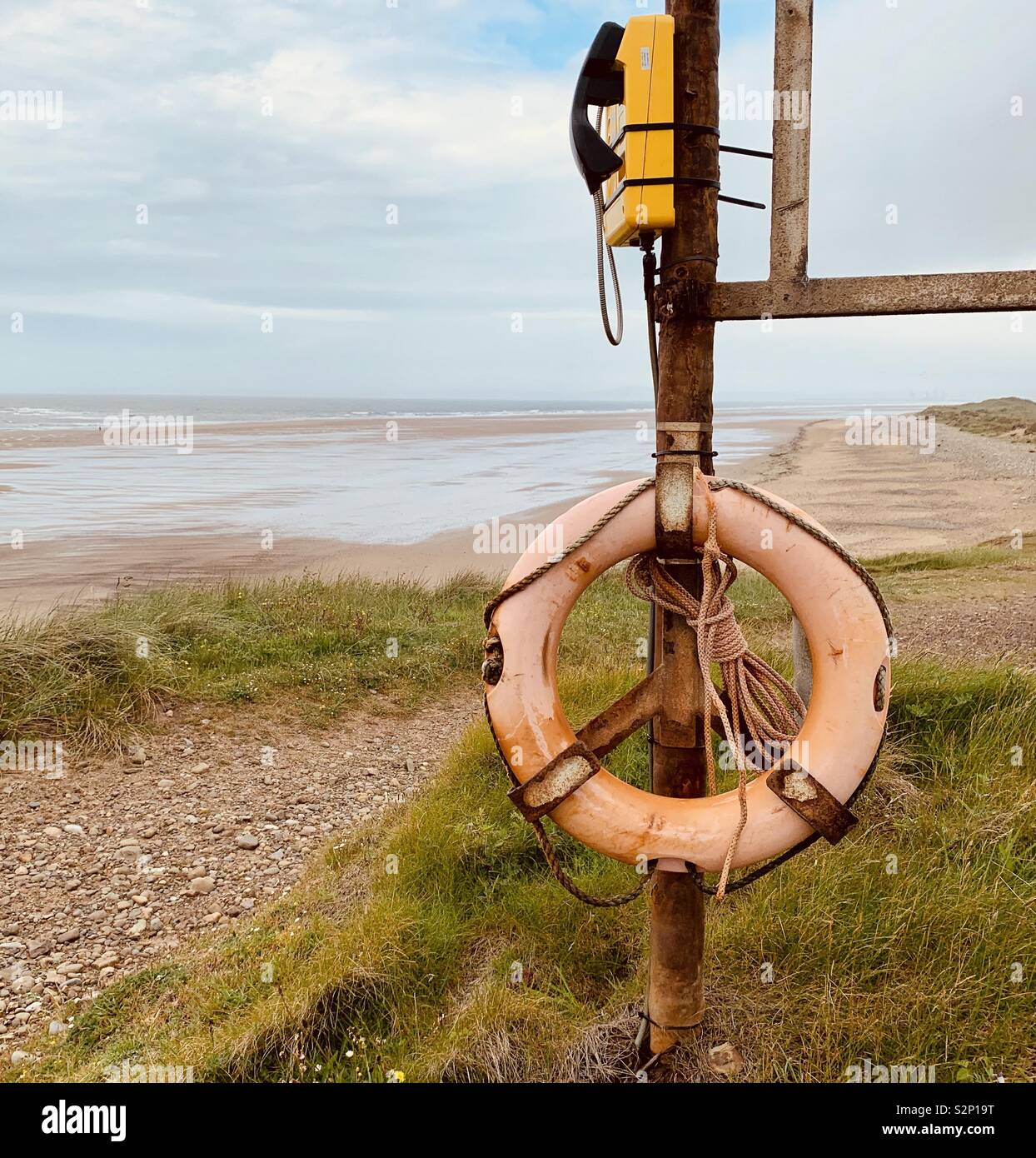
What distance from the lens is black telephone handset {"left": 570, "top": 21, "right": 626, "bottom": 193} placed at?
1970 millimetres

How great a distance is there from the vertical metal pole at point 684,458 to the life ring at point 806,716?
Result: 6cm

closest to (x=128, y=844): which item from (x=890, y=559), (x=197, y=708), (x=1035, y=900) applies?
(x=197, y=708)

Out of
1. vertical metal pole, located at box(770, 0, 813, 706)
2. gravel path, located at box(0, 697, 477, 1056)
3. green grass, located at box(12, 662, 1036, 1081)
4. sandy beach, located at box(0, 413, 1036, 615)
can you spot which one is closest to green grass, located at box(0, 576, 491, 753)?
gravel path, located at box(0, 697, 477, 1056)

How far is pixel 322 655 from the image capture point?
222 inches

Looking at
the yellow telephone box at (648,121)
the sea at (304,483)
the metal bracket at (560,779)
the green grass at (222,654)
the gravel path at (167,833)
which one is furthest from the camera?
the sea at (304,483)

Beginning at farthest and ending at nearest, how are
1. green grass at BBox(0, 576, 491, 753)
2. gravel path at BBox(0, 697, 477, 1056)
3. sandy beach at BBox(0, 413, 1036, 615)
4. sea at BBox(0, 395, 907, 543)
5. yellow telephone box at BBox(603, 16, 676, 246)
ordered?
sea at BBox(0, 395, 907, 543)
sandy beach at BBox(0, 413, 1036, 615)
green grass at BBox(0, 576, 491, 753)
gravel path at BBox(0, 697, 477, 1056)
yellow telephone box at BBox(603, 16, 676, 246)

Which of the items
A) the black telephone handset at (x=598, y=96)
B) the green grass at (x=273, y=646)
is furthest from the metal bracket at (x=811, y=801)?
the green grass at (x=273, y=646)

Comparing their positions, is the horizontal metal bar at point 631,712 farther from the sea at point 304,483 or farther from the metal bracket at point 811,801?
the sea at point 304,483

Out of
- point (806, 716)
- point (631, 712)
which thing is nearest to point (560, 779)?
point (631, 712)

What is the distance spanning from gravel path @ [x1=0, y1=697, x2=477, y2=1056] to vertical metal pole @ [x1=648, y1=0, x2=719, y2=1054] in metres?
1.85

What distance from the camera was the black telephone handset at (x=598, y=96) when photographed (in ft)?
6.46

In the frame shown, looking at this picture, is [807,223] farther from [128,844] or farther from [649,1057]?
[128,844]

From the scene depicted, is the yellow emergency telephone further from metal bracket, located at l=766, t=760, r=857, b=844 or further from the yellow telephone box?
metal bracket, located at l=766, t=760, r=857, b=844
